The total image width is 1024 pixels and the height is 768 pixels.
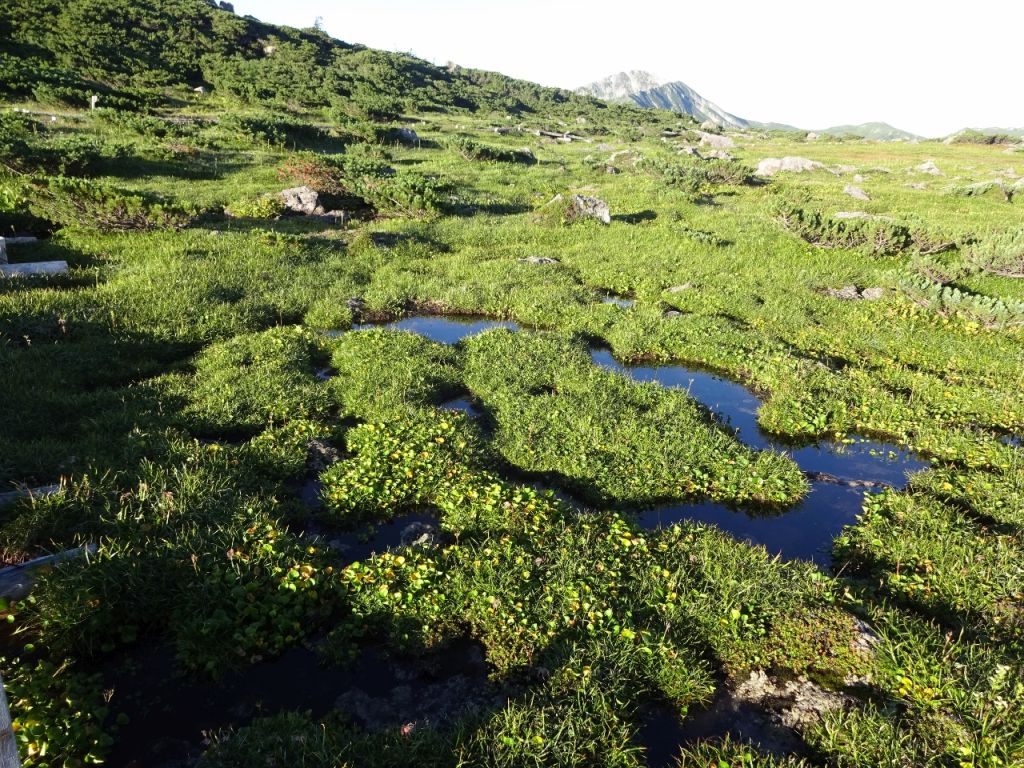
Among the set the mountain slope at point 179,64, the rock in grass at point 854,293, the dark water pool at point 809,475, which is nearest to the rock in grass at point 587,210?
the rock in grass at point 854,293

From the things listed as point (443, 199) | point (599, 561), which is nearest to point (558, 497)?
point (599, 561)

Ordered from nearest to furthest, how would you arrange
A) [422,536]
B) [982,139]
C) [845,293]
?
1. [422,536]
2. [845,293]
3. [982,139]

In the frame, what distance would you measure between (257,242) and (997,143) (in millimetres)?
127557

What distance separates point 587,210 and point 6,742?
27.9 m

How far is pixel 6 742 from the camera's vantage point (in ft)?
9.48

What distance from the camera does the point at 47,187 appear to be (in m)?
18.0

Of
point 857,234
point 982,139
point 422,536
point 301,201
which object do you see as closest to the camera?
point 422,536

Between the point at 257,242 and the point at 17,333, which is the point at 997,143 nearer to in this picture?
the point at 257,242

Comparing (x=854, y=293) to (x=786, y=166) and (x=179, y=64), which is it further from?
(x=179, y=64)

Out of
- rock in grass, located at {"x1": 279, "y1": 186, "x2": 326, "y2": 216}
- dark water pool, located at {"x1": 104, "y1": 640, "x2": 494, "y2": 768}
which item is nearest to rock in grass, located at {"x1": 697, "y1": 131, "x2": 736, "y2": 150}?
rock in grass, located at {"x1": 279, "y1": 186, "x2": 326, "y2": 216}

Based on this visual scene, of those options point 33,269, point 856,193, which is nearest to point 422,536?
point 33,269

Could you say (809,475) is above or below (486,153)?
below

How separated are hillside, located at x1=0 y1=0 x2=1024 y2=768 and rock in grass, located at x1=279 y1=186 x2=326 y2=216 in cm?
246

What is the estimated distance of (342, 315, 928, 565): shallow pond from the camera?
888cm
